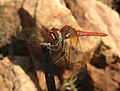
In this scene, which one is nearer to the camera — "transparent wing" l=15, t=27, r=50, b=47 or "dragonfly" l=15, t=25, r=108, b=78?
"dragonfly" l=15, t=25, r=108, b=78

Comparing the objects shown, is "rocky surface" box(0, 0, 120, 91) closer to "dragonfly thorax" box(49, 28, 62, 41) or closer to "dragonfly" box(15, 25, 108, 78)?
"dragonfly" box(15, 25, 108, 78)

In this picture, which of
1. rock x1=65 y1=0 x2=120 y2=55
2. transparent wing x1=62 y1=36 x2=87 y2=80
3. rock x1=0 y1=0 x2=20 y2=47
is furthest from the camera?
rock x1=0 y1=0 x2=20 y2=47

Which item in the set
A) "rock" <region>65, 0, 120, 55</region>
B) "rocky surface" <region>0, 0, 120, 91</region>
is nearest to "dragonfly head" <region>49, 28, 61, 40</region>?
"rocky surface" <region>0, 0, 120, 91</region>

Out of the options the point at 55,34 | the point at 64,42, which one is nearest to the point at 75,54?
the point at 64,42

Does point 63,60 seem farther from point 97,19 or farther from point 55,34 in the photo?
point 55,34

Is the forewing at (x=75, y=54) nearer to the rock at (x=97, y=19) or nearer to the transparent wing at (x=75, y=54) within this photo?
the transparent wing at (x=75, y=54)

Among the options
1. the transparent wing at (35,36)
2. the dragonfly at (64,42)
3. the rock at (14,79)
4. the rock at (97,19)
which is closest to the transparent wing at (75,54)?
the dragonfly at (64,42)

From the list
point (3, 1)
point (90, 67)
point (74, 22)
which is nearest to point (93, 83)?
point (90, 67)
